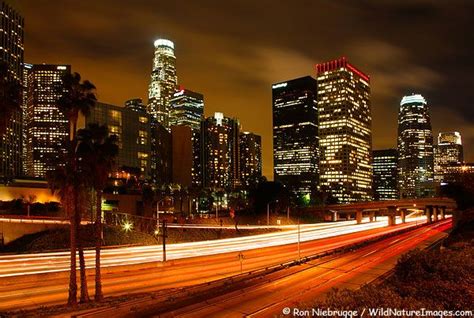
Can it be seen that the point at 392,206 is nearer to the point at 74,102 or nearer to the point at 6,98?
the point at 74,102

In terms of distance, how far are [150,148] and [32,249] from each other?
124 m

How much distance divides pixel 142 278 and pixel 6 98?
64.1 feet

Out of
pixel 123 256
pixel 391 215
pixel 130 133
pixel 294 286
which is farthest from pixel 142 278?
pixel 130 133

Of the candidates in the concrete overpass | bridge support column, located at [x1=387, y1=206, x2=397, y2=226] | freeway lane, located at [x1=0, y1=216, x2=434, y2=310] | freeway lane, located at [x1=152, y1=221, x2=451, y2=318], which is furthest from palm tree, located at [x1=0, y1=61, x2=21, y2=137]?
bridge support column, located at [x1=387, y1=206, x2=397, y2=226]

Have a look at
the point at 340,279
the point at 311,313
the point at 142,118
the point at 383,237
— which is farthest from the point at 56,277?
the point at 142,118

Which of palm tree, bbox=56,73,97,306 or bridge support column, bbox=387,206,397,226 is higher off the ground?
palm tree, bbox=56,73,97,306

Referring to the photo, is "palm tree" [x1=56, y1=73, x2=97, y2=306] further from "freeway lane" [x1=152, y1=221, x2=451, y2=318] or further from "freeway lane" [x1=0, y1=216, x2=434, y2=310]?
"freeway lane" [x1=152, y1=221, x2=451, y2=318]

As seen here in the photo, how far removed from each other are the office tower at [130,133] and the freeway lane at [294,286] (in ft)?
384

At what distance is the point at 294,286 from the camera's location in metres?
35.1

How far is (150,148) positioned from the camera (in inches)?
7126

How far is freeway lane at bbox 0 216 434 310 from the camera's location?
32938 mm

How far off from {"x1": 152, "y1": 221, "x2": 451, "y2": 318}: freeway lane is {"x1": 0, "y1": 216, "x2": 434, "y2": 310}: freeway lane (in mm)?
6895

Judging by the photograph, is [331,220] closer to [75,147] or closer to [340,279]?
[340,279]

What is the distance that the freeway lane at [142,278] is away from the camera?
32938mm
